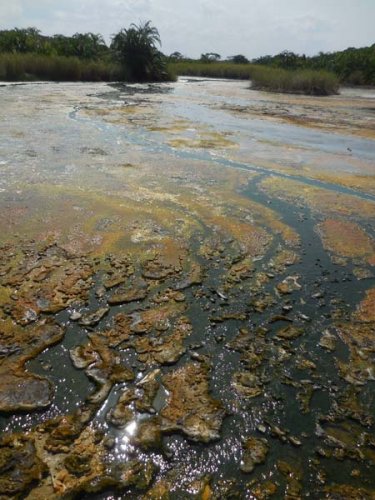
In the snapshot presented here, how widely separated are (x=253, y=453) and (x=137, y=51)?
21.4m

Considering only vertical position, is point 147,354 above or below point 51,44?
below

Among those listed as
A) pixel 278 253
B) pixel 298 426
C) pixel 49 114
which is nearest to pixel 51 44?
pixel 49 114

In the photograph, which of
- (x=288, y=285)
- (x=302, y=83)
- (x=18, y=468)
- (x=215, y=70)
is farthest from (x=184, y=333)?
(x=215, y=70)

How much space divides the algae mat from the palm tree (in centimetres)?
1727

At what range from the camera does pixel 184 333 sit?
210cm

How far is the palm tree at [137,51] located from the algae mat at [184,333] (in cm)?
1727

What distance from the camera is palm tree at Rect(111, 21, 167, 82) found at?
19.7m

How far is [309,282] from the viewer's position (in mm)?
2643

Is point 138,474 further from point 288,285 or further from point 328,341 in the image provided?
point 288,285

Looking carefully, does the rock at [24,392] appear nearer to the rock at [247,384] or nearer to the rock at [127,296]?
the rock at [127,296]

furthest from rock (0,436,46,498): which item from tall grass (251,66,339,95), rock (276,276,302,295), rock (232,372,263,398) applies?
tall grass (251,66,339,95)

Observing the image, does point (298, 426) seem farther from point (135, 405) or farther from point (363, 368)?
point (135, 405)

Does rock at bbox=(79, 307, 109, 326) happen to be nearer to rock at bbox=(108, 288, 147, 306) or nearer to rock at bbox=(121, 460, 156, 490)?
rock at bbox=(108, 288, 147, 306)

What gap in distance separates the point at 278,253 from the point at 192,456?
1859 mm
